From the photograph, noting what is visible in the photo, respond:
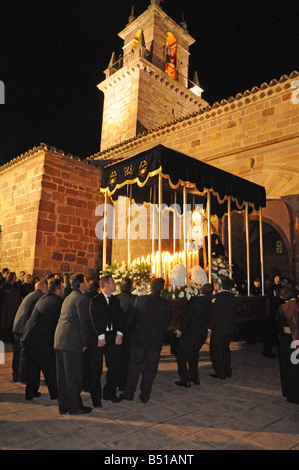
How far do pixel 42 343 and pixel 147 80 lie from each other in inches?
798

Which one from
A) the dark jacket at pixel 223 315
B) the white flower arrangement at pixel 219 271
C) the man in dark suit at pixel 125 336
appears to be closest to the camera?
the man in dark suit at pixel 125 336

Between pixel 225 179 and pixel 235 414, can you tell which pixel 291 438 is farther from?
pixel 225 179

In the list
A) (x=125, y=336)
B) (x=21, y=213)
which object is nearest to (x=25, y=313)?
(x=125, y=336)

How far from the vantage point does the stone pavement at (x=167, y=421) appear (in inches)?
120

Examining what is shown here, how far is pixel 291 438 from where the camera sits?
324 centimetres

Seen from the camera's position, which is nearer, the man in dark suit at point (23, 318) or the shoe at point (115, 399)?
the shoe at point (115, 399)

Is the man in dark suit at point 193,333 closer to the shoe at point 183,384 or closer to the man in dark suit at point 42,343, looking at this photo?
the shoe at point 183,384

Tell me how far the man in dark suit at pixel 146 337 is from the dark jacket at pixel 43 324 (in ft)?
3.66

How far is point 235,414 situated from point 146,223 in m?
9.11

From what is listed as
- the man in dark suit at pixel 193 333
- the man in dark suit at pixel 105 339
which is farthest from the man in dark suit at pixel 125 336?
the man in dark suit at pixel 193 333

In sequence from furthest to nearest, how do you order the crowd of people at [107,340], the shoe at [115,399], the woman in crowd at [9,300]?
Result: the woman in crowd at [9,300], the shoe at [115,399], the crowd of people at [107,340]

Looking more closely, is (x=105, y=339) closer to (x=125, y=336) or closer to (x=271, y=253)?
(x=125, y=336)

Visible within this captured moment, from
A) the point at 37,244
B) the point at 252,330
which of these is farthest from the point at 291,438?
the point at 37,244

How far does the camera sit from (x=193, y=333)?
17.3 ft
